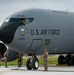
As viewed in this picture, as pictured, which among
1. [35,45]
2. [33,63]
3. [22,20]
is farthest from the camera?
[35,45]

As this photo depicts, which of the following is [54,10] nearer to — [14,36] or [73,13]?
[73,13]

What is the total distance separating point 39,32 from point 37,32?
0.19 metres

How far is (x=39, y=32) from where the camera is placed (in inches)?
1348

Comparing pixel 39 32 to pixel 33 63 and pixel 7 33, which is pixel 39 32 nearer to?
pixel 7 33

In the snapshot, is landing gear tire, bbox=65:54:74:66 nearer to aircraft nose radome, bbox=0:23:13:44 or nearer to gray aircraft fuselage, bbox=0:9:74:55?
gray aircraft fuselage, bbox=0:9:74:55

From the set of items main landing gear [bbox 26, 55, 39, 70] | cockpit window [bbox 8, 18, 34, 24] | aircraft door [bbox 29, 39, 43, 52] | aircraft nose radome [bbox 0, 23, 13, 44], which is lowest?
main landing gear [bbox 26, 55, 39, 70]

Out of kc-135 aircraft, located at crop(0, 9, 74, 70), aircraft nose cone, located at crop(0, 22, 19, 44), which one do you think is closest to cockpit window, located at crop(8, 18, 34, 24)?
kc-135 aircraft, located at crop(0, 9, 74, 70)

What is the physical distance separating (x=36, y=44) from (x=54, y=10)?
4951mm

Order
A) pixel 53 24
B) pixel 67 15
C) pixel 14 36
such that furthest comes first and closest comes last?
pixel 67 15 → pixel 53 24 → pixel 14 36

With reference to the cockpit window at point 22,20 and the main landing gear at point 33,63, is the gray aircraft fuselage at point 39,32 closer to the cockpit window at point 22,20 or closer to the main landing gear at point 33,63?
the cockpit window at point 22,20

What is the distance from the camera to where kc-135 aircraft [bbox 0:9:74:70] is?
33062 mm

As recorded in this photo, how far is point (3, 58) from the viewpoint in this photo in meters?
39.1

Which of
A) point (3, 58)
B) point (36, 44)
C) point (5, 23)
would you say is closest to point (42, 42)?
point (36, 44)

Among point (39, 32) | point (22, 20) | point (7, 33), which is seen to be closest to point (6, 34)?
point (7, 33)
